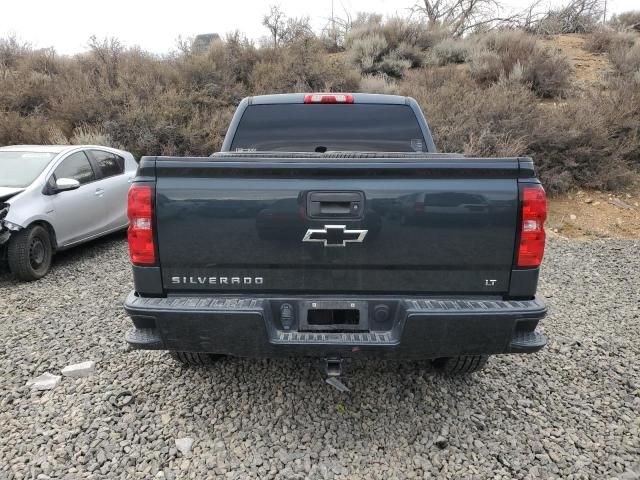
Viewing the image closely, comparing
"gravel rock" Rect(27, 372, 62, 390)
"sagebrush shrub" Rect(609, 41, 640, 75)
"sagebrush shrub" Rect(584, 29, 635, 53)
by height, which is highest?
"sagebrush shrub" Rect(584, 29, 635, 53)

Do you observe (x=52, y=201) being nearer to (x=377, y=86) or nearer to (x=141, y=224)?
(x=141, y=224)

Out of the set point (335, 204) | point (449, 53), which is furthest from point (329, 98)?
point (449, 53)

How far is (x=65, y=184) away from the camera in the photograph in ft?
18.9

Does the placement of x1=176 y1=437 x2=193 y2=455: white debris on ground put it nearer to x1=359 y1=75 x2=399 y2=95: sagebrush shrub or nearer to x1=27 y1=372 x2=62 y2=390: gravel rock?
x1=27 y1=372 x2=62 y2=390: gravel rock

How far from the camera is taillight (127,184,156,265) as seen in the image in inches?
92.0

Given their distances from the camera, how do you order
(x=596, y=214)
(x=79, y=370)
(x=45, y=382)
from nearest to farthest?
(x=45, y=382), (x=79, y=370), (x=596, y=214)

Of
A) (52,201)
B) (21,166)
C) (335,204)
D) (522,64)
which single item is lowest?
(52,201)

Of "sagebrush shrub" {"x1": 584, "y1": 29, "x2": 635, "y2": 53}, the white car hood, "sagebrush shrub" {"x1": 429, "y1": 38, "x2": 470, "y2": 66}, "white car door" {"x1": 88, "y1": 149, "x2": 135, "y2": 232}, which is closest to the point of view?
the white car hood

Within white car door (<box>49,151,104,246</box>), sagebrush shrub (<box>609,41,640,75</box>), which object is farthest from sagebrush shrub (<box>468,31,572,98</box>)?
white car door (<box>49,151,104,246</box>)

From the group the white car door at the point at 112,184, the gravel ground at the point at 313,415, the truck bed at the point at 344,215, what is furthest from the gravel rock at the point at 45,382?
the white car door at the point at 112,184

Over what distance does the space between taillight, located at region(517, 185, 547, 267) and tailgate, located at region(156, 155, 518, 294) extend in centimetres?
5

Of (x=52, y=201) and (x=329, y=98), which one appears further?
(x=52, y=201)

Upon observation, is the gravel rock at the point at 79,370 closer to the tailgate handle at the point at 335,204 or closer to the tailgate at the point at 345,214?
the tailgate at the point at 345,214

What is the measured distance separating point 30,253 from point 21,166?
127 cm
